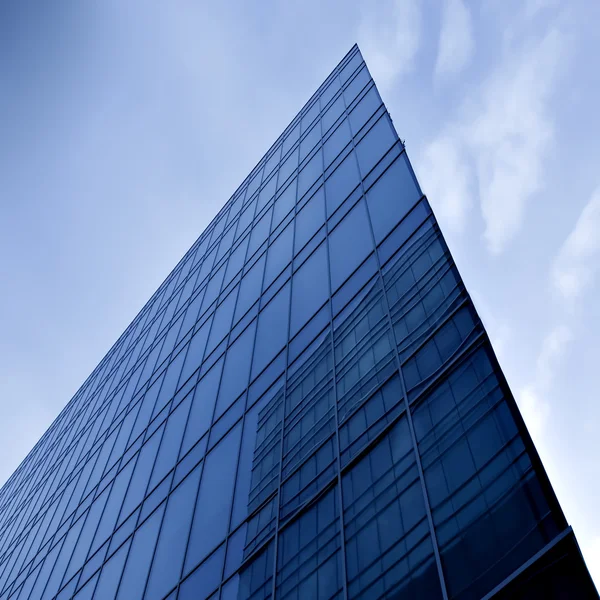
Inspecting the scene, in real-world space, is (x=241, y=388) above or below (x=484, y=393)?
above

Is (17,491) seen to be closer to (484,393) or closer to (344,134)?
(344,134)

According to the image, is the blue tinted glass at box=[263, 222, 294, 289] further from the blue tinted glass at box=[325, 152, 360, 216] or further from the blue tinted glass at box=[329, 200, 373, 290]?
the blue tinted glass at box=[329, 200, 373, 290]

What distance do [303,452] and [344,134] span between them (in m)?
11.2

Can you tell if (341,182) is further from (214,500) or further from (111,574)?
(111,574)

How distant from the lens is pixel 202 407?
1548 centimetres

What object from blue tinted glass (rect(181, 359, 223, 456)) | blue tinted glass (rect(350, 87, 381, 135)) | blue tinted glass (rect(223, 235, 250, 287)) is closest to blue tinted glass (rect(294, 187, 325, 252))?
blue tinted glass (rect(350, 87, 381, 135))

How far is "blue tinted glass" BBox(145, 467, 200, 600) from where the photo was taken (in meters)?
11.9

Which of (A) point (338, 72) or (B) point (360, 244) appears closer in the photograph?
(B) point (360, 244)

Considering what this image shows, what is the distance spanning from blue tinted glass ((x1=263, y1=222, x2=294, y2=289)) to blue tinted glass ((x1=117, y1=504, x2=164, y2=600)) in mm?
6745

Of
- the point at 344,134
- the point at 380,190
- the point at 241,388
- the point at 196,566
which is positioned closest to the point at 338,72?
the point at 344,134

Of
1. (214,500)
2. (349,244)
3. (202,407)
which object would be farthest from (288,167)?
(214,500)

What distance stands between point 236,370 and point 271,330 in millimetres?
1547

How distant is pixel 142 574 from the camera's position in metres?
13.0

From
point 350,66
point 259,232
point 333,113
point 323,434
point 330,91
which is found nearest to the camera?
point 323,434
